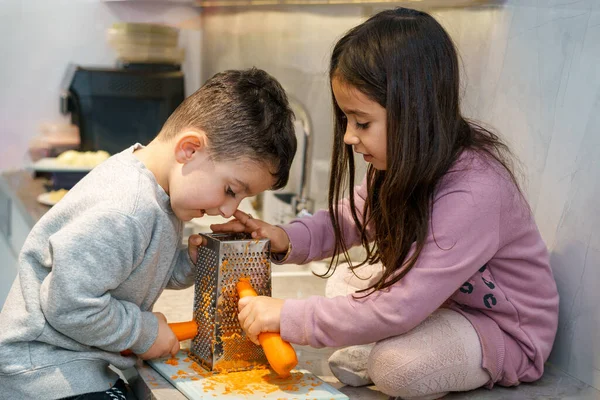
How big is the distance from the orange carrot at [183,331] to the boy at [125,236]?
13 millimetres

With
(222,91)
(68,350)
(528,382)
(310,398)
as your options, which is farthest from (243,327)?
(528,382)

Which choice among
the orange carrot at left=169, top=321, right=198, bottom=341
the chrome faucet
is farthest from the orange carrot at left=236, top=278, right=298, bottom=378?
the chrome faucet

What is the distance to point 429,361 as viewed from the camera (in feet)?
4.02

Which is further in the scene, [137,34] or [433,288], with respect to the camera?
[137,34]

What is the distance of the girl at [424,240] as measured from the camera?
3.95ft

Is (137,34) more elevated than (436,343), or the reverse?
(137,34)

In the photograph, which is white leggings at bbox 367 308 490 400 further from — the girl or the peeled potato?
the peeled potato

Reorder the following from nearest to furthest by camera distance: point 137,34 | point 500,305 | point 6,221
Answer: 1. point 500,305
2. point 6,221
3. point 137,34

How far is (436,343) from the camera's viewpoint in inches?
49.1

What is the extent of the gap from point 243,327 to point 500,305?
0.44 m

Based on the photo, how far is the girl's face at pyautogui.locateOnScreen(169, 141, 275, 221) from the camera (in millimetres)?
1215

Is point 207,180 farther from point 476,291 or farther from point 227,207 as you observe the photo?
point 476,291

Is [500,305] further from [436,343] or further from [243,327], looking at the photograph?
[243,327]

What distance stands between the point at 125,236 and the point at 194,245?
209mm
